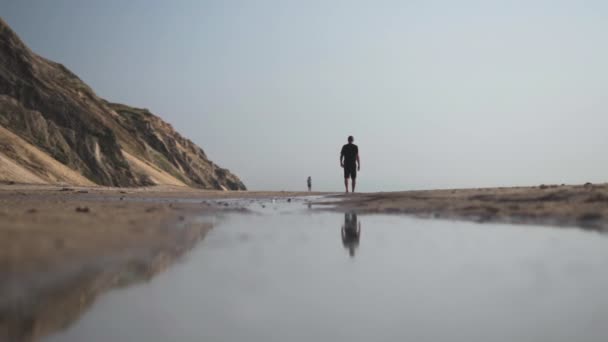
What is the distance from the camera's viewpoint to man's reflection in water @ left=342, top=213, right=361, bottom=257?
20.4 ft

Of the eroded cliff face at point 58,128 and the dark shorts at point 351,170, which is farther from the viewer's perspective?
the eroded cliff face at point 58,128

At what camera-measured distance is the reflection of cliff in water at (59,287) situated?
291cm

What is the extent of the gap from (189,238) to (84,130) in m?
52.6

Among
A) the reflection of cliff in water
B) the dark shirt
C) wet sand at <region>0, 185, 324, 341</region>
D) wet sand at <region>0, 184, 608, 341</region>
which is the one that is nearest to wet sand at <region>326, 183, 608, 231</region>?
wet sand at <region>0, 184, 608, 341</region>

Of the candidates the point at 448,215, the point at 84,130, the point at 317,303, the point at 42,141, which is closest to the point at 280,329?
the point at 317,303

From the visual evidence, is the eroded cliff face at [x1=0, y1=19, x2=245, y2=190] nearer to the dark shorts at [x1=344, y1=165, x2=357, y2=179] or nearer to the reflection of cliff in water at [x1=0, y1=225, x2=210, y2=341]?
the dark shorts at [x1=344, y1=165, x2=357, y2=179]

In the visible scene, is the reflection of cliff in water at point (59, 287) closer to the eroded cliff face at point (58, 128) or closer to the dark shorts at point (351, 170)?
the dark shorts at point (351, 170)

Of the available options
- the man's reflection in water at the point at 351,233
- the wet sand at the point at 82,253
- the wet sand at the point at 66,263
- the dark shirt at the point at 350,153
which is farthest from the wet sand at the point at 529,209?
the dark shirt at the point at 350,153

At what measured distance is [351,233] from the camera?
7.58 m

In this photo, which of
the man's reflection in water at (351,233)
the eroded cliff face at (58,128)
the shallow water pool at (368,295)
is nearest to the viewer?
the shallow water pool at (368,295)

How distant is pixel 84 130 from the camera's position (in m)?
53.9

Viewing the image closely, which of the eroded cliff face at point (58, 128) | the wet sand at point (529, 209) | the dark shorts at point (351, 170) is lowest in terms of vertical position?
the wet sand at point (529, 209)

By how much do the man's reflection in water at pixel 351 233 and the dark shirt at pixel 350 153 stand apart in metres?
11.8

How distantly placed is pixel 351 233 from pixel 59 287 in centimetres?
468
